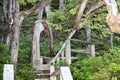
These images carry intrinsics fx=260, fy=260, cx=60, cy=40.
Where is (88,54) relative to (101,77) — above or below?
above

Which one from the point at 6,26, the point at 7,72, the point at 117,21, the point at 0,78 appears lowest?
the point at 0,78

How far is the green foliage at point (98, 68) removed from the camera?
295 inches

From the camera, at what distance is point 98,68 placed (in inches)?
324

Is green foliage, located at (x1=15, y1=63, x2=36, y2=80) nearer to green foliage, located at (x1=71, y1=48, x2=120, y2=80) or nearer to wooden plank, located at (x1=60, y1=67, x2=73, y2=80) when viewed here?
green foliage, located at (x1=71, y1=48, x2=120, y2=80)

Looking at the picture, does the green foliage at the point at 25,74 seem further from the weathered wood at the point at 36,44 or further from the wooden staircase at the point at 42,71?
the weathered wood at the point at 36,44

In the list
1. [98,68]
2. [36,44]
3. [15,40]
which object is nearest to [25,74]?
[15,40]

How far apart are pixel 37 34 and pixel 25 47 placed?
2.64 meters

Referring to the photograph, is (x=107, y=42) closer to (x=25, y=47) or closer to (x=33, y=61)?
(x=25, y=47)

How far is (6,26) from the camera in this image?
1078 centimetres

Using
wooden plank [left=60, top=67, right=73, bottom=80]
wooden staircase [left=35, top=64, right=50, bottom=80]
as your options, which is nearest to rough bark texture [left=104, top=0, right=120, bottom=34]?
wooden plank [left=60, top=67, right=73, bottom=80]

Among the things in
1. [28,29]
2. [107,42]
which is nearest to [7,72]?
[107,42]

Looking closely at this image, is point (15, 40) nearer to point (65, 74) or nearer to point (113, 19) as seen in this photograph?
point (65, 74)

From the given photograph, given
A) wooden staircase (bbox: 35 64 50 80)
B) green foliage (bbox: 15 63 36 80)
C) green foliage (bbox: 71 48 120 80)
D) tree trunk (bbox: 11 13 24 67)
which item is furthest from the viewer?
wooden staircase (bbox: 35 64 50 80)

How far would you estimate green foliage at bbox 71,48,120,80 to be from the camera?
7484 millimetres
